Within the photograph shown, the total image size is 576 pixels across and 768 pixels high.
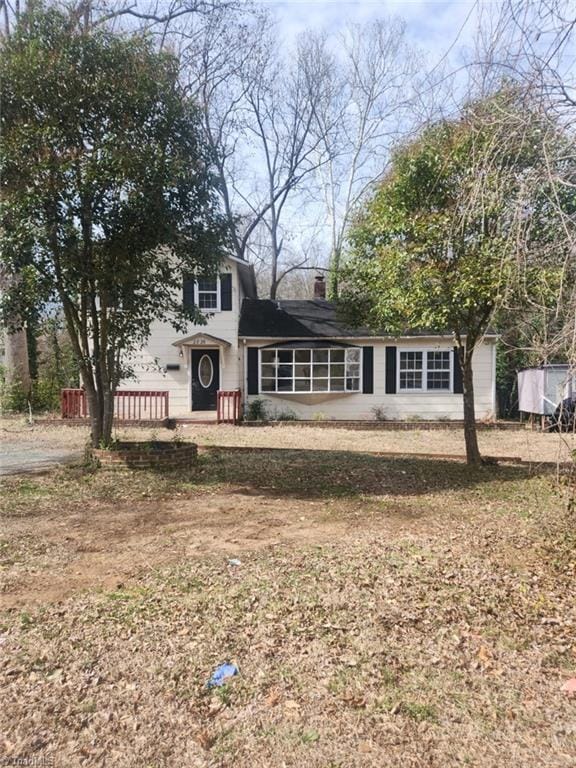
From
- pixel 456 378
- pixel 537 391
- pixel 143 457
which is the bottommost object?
pixel 143 457

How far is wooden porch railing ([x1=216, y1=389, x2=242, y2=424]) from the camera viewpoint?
14.8 meters

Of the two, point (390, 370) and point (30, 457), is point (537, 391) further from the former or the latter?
point (30, 457)

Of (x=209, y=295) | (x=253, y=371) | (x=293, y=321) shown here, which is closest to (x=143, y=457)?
(x=253, y=371)

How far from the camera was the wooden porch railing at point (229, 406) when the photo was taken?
14.8 meters

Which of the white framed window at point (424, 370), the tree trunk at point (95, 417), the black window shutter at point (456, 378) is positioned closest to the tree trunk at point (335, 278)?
the white framed window at point (424, 370)

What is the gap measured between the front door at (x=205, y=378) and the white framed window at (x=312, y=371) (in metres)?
1.43

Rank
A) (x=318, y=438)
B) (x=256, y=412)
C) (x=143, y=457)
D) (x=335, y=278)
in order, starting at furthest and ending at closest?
(x=256, y=412), (x=318, y=438), (x=335, y=278), (x=143, y=457)

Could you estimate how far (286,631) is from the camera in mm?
2980

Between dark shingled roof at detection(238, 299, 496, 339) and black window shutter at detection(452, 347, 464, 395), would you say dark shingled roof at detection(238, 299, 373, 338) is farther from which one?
black window shutter at detection(452, 347, 464, 395)

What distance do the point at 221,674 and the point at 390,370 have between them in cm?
1412

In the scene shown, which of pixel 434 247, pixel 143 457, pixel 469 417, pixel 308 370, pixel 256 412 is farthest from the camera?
pixel 308 370

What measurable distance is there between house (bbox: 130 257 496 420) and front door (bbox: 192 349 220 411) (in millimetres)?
31

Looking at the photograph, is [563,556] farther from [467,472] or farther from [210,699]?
[467,472]

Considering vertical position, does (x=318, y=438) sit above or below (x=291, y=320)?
below
